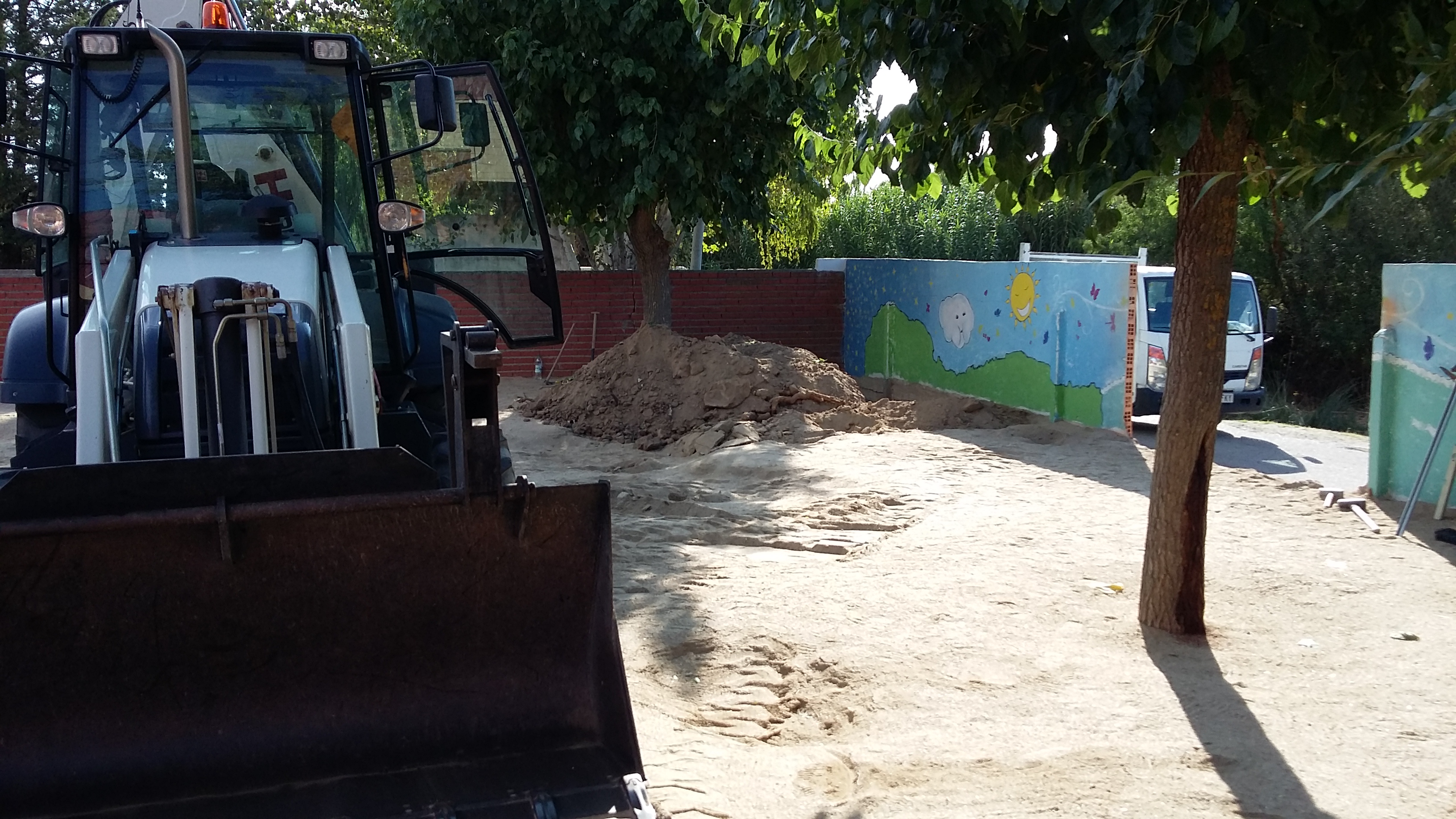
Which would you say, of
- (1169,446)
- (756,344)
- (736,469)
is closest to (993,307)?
(756,344)

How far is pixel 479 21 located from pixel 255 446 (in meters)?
10.3

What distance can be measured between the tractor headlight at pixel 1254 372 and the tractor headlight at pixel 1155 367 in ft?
3.45

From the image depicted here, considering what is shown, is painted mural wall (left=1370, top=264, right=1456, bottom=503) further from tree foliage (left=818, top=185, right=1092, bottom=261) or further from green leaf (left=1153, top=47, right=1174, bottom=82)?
tree foliage (left=818, top=185, right=1092, bottom=261)

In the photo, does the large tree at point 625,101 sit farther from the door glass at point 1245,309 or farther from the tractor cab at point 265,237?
the tractor cab at point 265,237

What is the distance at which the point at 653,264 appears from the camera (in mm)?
15141

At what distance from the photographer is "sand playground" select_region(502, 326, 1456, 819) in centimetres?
410

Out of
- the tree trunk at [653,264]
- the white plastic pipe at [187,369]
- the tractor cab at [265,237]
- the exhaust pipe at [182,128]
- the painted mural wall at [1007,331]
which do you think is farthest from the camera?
the tree trunk at [653,264]

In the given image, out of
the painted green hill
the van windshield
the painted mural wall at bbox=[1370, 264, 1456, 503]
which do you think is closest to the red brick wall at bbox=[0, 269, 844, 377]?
the painted green hill

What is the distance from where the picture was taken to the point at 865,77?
5051 mm

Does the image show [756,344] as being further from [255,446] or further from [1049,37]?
[255,446]

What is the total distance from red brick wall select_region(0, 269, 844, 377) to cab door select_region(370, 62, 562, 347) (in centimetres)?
1071

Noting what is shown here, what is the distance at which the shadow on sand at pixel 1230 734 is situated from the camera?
3916 mm

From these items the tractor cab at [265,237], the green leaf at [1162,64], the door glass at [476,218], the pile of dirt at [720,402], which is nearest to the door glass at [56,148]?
the tractor cab at [265,237]

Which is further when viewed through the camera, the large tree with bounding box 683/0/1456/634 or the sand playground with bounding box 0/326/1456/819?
the sand playground with bounding box 0/326/1456/819
